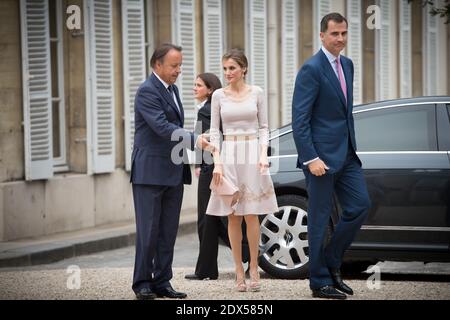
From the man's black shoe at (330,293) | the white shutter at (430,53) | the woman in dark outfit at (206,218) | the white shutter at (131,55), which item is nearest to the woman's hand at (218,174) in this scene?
the man's black shoe at (330,293)

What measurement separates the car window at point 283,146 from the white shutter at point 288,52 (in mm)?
10422

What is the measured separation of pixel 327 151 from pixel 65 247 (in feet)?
17.9

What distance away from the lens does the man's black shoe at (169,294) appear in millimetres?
9180

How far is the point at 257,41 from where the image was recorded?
68.6 ft

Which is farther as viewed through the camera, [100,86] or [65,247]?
[100,86]

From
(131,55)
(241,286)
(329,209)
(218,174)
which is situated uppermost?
(131,55)

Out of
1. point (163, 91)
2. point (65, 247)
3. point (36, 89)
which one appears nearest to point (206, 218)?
point (163, 91)

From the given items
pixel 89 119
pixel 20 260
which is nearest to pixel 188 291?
pixel 20 260

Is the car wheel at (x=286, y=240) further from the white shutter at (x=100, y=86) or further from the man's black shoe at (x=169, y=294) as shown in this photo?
the white shutter at (x=100, y=86)

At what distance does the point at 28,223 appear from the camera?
1491 centimetres

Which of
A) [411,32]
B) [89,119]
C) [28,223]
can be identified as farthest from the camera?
[411,32]

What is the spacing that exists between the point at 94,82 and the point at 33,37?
1631 mm

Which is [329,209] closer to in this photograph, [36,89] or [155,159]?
[155,159]
